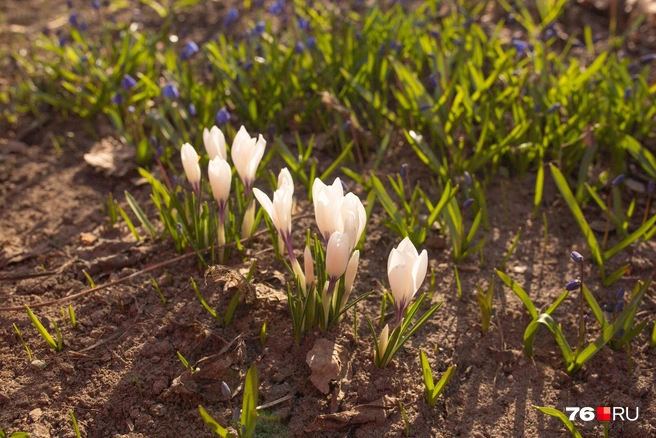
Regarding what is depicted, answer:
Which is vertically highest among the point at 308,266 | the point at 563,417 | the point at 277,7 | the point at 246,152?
the point at 277,7

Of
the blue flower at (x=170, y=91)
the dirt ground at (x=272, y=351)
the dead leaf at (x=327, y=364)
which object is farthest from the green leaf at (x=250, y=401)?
the blue flower at (x=170, y=91)

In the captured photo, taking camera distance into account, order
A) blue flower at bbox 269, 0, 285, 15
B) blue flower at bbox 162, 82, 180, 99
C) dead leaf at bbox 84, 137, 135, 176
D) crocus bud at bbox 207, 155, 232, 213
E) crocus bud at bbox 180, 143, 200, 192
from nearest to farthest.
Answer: crocus bud at bbox 207, 155, 232, 213 < crocus bud at bbox 180, 143, 200, 192 < blue flower at bbox 162, 82, 180, 99 < dead leaf at bbox 84, 137, 135, 176 < blue flower at bbox 269, 0, 285, 15

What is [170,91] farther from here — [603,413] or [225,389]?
[603,413]

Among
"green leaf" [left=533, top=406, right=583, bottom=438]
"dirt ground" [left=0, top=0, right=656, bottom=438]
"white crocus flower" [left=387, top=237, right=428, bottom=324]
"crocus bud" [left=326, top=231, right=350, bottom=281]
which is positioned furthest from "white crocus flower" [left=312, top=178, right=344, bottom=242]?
"green leaf" [left=533, top=406, right=583, bottom=438]

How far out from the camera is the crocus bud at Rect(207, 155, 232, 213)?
2.34 meters

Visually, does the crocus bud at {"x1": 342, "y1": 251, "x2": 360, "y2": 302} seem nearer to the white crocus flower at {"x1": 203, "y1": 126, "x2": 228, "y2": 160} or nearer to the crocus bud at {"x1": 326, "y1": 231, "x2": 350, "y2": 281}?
the crocus bud at {"x1": 326, "y1": 231, "x2": 350, "y2": 281}

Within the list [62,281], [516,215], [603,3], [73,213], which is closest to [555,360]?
[516,215]

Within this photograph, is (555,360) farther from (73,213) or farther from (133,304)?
(73,213)

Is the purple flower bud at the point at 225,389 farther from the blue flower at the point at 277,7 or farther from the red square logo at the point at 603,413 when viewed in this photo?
the blue flower at the point at 277,7

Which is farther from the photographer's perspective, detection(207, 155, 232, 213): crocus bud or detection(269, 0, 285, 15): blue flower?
detection(269, 0, 285, 15): blue flower

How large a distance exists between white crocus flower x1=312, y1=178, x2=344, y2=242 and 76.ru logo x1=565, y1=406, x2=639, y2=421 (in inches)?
40.6

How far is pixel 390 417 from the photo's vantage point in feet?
7.20

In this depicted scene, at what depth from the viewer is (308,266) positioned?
7.25 ft

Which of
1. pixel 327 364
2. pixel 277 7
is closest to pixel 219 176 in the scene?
pixel 327 364
